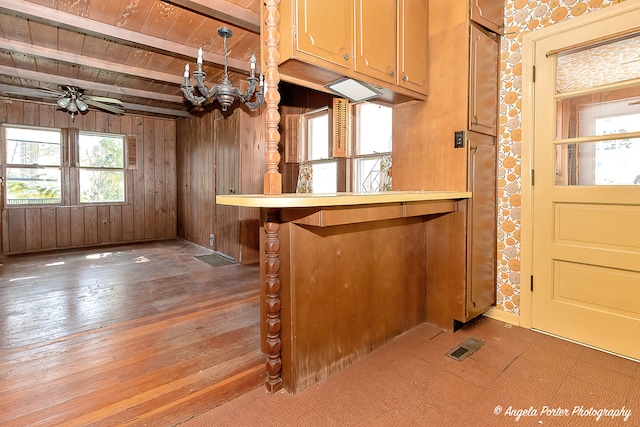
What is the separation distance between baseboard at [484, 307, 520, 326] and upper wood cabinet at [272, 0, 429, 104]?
5.66 ft

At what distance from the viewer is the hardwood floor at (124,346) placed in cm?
149

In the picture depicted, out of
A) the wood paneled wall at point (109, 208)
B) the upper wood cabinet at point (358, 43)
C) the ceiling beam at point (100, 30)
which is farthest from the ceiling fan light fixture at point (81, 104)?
the upper wood cabinet at point (358, 43)

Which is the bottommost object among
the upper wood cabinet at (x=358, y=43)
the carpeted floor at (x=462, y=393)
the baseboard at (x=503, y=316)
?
the carpeted floor at (x=462, y=393)

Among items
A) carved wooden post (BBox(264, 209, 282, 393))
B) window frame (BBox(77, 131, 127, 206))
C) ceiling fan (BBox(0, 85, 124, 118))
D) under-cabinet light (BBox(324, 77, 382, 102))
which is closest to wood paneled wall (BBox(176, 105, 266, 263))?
window frame (BBox(77, 131, 127, 206))

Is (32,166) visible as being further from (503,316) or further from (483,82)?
(503,316)

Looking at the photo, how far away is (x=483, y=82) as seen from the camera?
2246 mm

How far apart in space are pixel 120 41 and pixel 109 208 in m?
3.75

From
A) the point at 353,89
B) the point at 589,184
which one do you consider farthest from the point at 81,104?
the point at 589,184

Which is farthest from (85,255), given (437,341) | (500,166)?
(500,166)

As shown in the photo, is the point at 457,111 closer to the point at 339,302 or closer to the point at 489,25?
the point at 489,25

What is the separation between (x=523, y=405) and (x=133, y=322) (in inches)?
100

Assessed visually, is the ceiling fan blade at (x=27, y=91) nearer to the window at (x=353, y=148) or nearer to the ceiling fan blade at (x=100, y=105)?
the ceiling fan blade at (x=100, y=105)

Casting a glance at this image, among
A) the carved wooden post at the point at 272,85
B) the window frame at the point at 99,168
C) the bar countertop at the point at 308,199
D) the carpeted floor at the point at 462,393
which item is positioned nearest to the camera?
the bar countertop at the point at 308,199

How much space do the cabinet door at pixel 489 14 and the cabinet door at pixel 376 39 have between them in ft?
1.89
